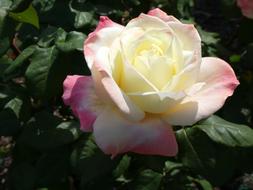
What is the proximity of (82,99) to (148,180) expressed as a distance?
1.52 ft

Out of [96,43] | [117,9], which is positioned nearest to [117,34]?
[96,43]

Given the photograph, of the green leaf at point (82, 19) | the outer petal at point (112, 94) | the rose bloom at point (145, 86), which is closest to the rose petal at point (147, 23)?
the rose bloom at point (145, 86)

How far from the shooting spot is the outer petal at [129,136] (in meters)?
0.96

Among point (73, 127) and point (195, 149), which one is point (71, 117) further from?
point (195, 149)

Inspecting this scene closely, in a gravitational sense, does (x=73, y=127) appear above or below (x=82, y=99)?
below

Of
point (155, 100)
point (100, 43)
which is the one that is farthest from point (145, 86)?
point (100, 43)

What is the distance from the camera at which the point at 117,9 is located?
5.01 ft

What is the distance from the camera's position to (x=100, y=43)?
102 cm

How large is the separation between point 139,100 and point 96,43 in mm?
142

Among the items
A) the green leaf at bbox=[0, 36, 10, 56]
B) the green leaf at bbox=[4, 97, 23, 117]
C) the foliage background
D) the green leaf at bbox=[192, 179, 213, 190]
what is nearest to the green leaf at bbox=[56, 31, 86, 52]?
the foliage background

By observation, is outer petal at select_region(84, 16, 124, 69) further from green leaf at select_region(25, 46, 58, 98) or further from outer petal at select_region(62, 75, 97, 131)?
green leaf at select_region(25, 46, 58, 98)

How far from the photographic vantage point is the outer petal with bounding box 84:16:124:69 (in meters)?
1.00

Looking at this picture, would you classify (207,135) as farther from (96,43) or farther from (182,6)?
(182,6)

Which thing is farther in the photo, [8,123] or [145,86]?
[8,123]
